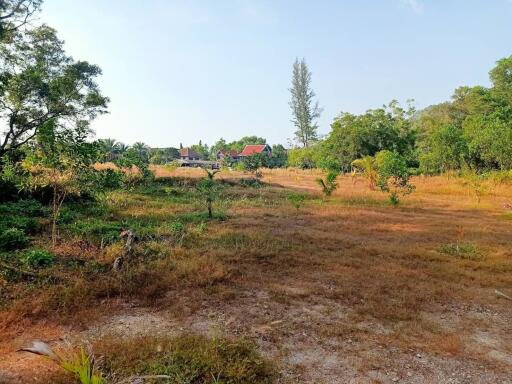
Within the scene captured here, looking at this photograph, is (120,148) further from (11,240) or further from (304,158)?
(11,240)

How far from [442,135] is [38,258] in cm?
2346

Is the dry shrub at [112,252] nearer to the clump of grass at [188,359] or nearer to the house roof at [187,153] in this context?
the clump of grass at [188,359]

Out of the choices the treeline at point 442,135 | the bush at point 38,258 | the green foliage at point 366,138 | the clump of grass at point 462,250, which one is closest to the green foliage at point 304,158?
the treeline at point 442,135

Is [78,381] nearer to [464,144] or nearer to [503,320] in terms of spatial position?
[503,320]

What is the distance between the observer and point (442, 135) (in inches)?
918

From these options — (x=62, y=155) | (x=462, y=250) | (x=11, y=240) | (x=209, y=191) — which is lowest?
(x=462, y=250)

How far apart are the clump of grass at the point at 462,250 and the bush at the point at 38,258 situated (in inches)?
308

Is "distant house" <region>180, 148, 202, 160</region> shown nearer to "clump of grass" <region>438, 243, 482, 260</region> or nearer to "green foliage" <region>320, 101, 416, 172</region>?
"green foliage" <region>320, 101, 416, 172</region>

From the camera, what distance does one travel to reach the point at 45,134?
24.9 ft

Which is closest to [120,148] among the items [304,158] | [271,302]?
[304,158]

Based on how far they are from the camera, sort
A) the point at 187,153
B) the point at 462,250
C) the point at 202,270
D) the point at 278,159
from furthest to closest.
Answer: the point at 187,153 < the point at 278,159 < the point at 462,250 < the point at 202,270

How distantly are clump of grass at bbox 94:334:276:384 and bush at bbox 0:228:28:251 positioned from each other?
427 cm

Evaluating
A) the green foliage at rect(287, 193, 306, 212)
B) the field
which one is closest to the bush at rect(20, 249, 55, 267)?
the field

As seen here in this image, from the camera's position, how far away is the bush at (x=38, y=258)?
6.23 meters
